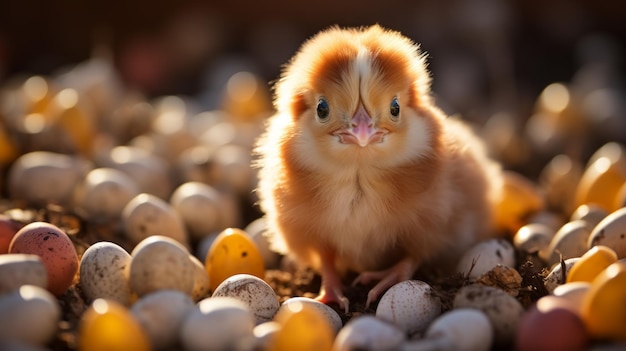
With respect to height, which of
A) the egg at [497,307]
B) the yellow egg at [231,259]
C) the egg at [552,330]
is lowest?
the egg at [552,330]

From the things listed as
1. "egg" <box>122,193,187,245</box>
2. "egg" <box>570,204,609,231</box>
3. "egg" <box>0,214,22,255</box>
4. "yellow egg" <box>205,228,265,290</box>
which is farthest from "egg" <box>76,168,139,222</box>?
"egg" <box>570,204,609,231</box>

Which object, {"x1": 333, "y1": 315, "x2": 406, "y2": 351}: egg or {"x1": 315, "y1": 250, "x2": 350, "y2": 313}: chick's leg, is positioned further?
{"x1": 315, "y1": 250, "x2": 350, "y2": 313}: chick's leg

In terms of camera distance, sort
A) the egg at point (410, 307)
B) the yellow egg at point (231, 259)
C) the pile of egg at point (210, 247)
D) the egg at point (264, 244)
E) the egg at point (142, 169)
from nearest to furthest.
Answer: the pile of egg at point (210, 247) < the egg at point (410, 307) < the yellow egg at point (231, 259) < the egg at point (264, 244) < the egg at point (142, 169)

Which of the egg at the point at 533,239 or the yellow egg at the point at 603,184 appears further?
the yellow egg at the point at 603,184

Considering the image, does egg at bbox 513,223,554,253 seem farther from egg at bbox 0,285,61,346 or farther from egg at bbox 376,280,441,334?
egg at bbox 0,285,61,346

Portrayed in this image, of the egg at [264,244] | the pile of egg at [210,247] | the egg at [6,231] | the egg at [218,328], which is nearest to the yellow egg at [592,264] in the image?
the pile of egg at [210,247]

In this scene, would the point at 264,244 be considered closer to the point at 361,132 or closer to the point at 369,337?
the point at 361,132

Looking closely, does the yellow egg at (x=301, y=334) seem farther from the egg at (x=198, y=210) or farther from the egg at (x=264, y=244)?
the egg at (x=198, y=210)
